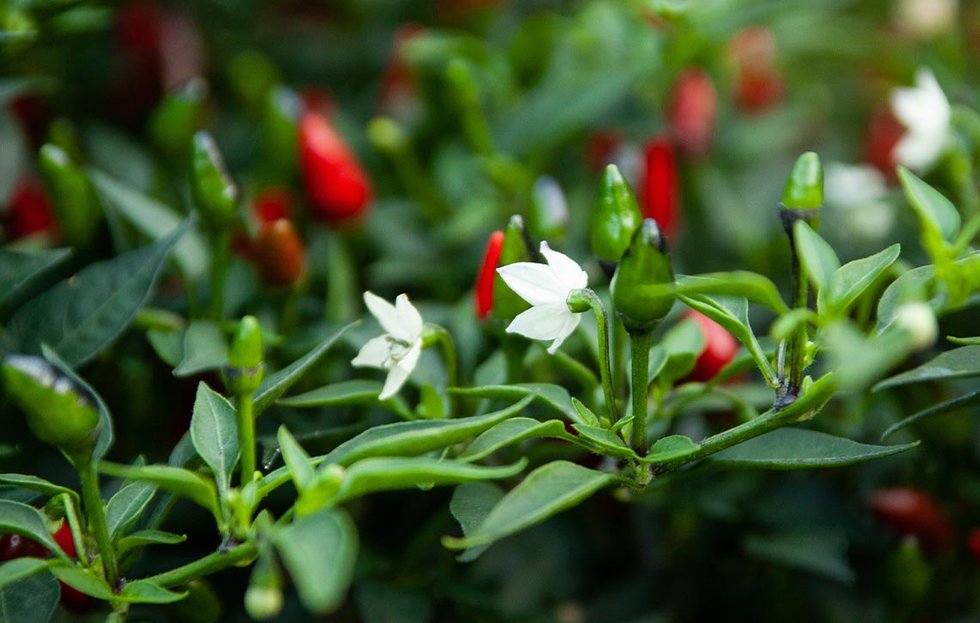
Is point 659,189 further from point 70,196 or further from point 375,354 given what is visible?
point 70,196

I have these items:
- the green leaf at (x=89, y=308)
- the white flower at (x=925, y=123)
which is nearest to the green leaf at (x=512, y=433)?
the green leaf at (x=89, y=308)

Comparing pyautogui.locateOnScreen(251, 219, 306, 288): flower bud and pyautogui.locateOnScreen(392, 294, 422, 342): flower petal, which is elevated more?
pyautogui.locateOnScreen(392, 294, 422, 342): flower petal

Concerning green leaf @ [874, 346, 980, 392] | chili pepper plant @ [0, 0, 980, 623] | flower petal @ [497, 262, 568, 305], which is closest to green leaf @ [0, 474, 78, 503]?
chili pepper plant @ [0, 0, 980, 623]

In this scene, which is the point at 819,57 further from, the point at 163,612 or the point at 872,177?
the point at 163,612

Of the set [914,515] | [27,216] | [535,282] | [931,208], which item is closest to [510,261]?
[535,282]

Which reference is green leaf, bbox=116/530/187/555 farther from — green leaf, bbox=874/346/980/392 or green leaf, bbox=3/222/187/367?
green leaf, bbox=874/346/980/392

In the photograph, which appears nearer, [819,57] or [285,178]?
[285,178]

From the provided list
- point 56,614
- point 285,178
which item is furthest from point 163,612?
point 285,178
